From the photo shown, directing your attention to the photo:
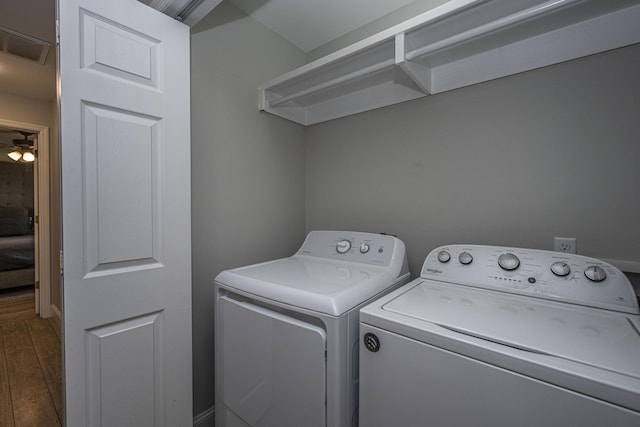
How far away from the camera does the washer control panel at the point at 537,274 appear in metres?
0.96

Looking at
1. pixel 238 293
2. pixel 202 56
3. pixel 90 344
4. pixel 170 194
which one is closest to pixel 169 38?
pixel 202 56

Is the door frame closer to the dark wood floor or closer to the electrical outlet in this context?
the dark wood floor

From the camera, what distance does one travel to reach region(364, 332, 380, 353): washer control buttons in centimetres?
90

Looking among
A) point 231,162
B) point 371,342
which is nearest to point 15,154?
point 231,162

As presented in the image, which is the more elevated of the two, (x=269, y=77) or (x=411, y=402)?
(x=269, y=77)

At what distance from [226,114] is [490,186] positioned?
1.51 m

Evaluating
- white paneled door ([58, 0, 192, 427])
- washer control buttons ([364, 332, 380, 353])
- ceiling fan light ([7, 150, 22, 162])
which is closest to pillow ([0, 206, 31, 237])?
ceiling fan light ([7, 150, 22, 162])

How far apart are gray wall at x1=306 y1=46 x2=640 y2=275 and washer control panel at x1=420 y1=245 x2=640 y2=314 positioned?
0.22 m

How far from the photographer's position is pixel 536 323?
0.85 meters

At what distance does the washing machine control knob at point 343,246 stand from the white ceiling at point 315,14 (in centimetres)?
138

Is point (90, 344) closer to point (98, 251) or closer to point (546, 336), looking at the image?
point (98, 251)

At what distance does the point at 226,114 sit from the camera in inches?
65.6

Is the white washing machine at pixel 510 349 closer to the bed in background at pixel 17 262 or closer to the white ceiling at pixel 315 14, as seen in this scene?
the white ceiling at pixel 315 14

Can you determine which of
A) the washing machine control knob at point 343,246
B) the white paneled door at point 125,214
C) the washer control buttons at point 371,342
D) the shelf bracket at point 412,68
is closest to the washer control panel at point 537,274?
the washing machine control knob at point 343,246
